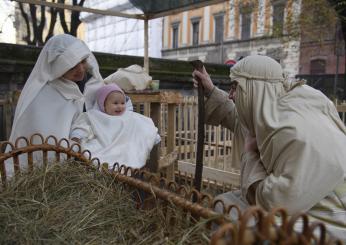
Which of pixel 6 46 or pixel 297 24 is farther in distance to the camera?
pixel 297 24

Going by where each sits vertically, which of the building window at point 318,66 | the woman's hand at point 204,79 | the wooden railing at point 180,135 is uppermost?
the building window at point 318,66

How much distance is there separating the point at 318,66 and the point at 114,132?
1058 inches

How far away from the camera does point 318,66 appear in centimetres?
2695

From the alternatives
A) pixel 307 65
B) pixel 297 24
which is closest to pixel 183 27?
pixel 307 65

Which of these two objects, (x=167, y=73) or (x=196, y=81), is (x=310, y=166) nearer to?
(x=196, y=81)

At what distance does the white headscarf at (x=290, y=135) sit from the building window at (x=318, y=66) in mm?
26896

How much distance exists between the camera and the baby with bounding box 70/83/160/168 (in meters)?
2.54

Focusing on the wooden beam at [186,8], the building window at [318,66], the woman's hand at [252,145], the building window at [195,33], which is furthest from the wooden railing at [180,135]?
the building window at [195,33]

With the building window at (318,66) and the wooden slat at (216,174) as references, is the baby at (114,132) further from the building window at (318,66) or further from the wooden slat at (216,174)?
the building window at (318,66)

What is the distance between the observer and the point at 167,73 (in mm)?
7996

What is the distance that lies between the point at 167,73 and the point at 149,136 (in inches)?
210

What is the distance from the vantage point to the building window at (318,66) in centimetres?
2664

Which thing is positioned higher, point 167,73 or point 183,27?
point 183,27

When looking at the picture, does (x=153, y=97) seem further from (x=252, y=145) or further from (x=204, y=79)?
(x=252, y=145)
